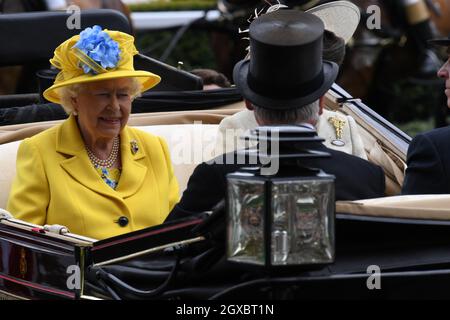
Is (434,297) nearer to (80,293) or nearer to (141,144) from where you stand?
(80,293)

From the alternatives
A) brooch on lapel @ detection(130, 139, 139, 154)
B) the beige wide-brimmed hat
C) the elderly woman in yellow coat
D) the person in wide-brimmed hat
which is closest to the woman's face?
the elderly woman in yellow coat

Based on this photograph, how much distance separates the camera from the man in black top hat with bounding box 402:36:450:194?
3.84m

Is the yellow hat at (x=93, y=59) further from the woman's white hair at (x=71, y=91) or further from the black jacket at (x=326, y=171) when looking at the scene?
the black jacket at (x=326, y=171)

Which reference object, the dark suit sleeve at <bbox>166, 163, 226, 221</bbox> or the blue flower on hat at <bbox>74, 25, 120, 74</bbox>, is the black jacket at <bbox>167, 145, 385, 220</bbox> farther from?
the blue flower on hat at <bbox>74, 25, 120, 74</bbox>

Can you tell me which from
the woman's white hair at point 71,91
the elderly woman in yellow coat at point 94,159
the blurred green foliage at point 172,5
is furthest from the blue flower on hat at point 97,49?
the blurred green foliage at point 172,5

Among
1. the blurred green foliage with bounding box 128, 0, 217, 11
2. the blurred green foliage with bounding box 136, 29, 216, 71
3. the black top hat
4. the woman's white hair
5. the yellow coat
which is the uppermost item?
the black top hat

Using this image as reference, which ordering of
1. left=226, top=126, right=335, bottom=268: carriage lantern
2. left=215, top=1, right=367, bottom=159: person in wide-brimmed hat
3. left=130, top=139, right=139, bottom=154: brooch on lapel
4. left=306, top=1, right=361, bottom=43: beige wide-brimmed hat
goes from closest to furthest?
left=226, top=126, right=335, bottom=268: carriage lantern, left=130, top=139, right=139, bottom=154: brooch on lapel, left=215, top=1, right=367, bottom=159: person in wide-brimmed hat, left=306, top=1, right=361, bottom=43: beige wide-brimmed hat

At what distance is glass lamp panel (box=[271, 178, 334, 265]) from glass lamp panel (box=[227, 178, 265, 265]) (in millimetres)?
33

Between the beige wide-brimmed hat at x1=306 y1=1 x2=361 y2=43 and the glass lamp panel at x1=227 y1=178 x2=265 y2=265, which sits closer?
the glass lamp panel at x1=227 y1=178 x2=265 y2=265

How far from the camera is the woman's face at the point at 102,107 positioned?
402 cm

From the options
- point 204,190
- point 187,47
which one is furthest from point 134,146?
point 187,47

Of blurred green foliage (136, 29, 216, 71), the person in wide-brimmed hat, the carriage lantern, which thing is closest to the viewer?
the carriage lantern

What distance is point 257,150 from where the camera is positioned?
2.94 m

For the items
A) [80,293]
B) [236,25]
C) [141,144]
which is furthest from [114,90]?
[236,25]
